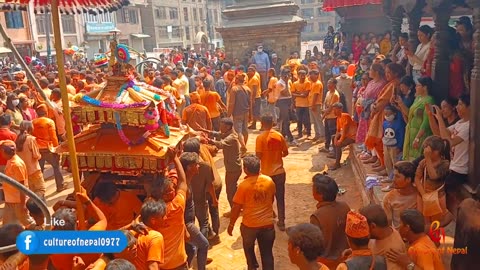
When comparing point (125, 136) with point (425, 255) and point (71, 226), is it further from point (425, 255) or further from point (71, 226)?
point (425, 255)

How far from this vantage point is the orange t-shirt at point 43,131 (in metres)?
8.65

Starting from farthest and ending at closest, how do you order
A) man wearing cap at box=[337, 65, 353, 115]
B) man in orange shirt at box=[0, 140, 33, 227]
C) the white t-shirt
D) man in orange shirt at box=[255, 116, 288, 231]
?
man wearing cap at box=[337, 65, 353, 115] → man in orange shirt at box=[255, 116, 288, 231] → man in orange shirt at box=[0, 140, 33, 227] → the white t-shirt

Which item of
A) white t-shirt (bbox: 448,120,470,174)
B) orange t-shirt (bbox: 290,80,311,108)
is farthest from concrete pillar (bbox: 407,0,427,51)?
white t-shirt (bbox: 448,120,470,174)

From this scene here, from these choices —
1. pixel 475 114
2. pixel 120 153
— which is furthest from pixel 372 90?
pixel 120 153

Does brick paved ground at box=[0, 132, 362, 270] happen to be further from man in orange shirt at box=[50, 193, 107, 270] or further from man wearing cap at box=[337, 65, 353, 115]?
man in orange shirt at box=[50, 193, 107, 270]

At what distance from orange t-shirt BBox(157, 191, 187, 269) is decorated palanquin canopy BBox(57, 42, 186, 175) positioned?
22.5 inches

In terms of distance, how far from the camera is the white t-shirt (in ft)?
17.9

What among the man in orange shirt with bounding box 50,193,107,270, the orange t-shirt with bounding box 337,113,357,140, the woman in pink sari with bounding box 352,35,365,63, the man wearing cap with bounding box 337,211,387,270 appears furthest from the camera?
the woman in pink sari with bounding box 352,35,365,63

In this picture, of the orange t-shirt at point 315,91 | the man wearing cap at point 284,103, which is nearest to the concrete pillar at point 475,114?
the orange t-shirt at point 315,91

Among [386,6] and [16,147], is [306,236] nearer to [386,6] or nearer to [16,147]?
[16,147]

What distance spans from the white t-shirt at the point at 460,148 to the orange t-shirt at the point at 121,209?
393cm

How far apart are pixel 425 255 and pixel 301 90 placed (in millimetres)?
8647

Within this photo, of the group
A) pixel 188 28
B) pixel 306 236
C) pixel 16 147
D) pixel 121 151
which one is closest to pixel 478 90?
pixel 306 236

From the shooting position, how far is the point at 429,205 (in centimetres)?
453
